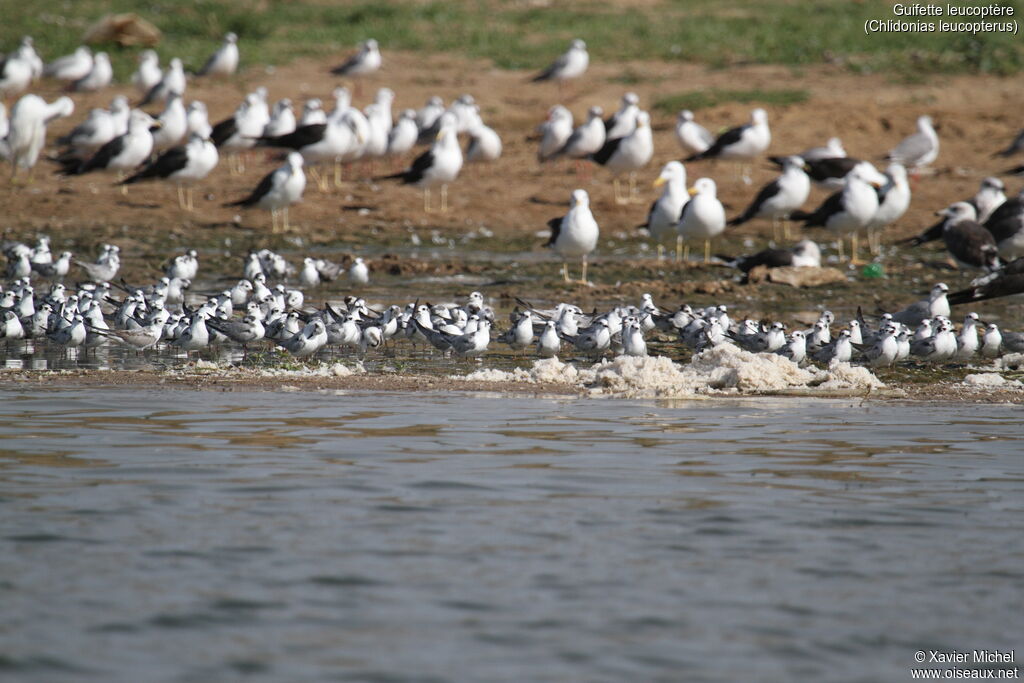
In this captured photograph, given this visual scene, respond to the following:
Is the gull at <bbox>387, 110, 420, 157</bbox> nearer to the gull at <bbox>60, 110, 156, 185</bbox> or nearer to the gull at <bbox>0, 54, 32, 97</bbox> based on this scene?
the gull at <bbox>60, 110, 156, 185</bbox>

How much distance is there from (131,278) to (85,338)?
4.87m

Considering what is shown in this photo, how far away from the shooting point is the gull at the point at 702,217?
19.6 metres

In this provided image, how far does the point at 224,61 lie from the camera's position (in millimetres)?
33594

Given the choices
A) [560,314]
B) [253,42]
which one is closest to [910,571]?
[560,314]

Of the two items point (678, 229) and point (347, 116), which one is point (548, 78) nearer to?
point (347, 116)

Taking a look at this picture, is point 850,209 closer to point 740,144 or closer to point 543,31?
point 740,144

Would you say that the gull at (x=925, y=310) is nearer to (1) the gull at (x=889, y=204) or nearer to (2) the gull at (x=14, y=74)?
(1) the gull at (x=889, y=204)

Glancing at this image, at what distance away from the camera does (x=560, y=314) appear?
13.9 meters

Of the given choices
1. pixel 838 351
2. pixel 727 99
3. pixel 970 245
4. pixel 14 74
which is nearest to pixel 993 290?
pixel 838 351

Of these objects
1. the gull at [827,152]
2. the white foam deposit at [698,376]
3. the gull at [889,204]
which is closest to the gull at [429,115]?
the gull at [827,152]

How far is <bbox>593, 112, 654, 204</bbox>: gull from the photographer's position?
24.9m

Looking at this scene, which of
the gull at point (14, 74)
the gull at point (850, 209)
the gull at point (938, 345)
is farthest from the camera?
the gull at point (14, 74)

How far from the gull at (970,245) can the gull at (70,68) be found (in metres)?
21.7

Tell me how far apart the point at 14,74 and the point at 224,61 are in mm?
4654
